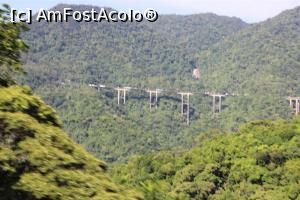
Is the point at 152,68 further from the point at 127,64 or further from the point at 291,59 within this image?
the point at 291,59

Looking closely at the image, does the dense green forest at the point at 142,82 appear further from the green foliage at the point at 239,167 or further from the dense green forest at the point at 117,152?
the green foliage at the point at 239,167

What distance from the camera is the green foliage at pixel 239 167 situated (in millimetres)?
35406

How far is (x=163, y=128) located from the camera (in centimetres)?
11944

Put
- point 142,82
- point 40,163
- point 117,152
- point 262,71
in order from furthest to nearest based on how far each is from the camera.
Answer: point 262,71 → point 142,82 → point 117,152 → point 40,163

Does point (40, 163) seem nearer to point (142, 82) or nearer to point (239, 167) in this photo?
point (239, 167)

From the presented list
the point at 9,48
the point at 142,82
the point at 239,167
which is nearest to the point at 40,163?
the point at 9,48

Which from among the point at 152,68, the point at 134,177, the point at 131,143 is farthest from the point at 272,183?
the point at 152,68

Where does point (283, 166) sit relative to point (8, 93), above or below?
below

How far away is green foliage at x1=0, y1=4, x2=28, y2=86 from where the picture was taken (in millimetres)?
7828

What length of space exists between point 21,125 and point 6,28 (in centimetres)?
231

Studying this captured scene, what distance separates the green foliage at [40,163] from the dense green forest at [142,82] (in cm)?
8086

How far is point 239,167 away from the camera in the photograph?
124 feet

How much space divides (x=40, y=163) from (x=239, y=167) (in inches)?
1287

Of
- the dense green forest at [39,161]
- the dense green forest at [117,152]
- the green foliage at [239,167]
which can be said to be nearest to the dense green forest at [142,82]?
the dense green forest at [117,152]
